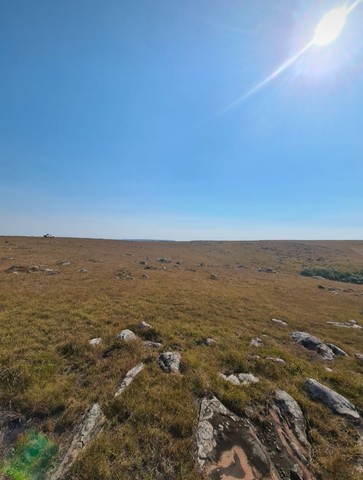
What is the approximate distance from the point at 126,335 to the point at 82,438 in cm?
Result: 517

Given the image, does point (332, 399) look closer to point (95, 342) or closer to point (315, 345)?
point (315, 345)

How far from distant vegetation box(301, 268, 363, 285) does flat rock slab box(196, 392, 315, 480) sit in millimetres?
45127

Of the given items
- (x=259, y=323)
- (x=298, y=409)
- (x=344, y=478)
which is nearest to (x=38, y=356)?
(x=298, y=409)

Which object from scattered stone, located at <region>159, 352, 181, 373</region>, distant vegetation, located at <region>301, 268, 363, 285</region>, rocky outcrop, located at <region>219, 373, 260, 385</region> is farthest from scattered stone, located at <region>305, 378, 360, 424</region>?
distant vegetation, located at <region>301, 268, 363, 285</region>

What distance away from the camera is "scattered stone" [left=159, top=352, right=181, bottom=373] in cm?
843

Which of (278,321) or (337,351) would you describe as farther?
(278,321)

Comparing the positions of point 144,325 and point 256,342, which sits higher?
point 144,325

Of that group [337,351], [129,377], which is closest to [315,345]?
[337,351]

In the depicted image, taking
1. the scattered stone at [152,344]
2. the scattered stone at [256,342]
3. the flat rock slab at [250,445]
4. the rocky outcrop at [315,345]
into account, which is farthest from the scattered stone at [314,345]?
the scattered stone at [152,344]

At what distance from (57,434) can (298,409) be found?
6833mm

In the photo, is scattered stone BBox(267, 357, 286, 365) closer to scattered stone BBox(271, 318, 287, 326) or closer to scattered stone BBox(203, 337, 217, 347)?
scattered stone BBox(203, 337, 217, 347)

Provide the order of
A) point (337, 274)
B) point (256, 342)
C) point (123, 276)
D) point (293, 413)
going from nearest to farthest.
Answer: point (293, 413)
point (256, 342)
point (123, 276)
point (337, 274)

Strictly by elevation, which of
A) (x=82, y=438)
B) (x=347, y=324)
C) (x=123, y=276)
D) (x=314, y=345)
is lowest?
(x=347, y=324)

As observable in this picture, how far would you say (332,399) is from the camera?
299 inches
